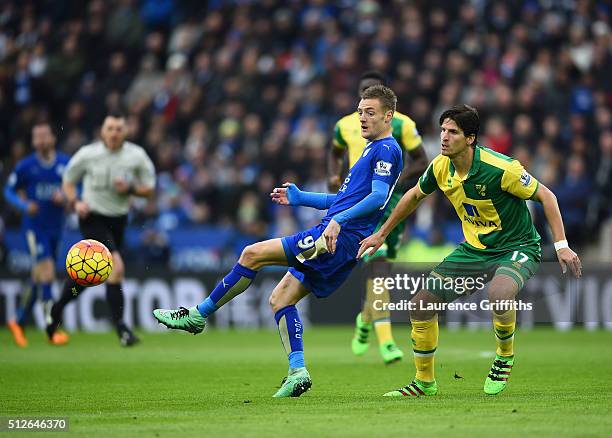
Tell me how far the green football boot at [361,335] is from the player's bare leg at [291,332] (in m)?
3.32

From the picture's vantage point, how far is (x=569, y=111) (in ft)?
65.8

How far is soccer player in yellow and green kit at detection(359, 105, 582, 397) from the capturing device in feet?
27.4

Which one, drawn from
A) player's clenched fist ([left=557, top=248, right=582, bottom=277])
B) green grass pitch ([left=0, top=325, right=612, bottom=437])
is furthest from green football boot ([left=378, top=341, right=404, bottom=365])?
player's clenched fist ([left=557, top=248, right=582, bottom=277])

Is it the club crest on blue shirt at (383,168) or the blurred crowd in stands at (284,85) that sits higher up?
the blurred crowd in stands at (284,85)

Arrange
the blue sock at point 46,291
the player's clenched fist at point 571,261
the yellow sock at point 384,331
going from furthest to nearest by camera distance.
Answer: the blue sock at point 46,291 → the yellow sock at point 384,331 → the player's clenched fist at point 571,261

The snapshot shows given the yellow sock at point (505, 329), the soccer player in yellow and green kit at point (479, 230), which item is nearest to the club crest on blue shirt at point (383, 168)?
the soccer player in yellow and green kit at point (479, 230)

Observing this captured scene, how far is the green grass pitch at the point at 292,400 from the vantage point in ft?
22.8

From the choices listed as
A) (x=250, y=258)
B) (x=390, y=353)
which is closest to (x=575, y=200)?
(x=390, y=353)

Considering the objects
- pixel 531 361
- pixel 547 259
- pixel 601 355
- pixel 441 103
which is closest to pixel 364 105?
pixel 531 361

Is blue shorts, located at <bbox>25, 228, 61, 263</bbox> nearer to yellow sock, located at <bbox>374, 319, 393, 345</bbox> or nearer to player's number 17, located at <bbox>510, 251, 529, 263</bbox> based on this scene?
yellow sock, located at <bbox>374, 319, 393, 345</bbox>

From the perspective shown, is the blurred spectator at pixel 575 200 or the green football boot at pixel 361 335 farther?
the blurred spectator at pixel 575 200

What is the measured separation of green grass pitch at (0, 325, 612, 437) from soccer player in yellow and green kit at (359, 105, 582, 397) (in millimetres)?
444

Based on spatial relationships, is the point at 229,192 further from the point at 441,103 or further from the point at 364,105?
the point at 364,105

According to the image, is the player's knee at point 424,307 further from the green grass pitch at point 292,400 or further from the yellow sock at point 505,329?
the green grass pitch at point 292,400
